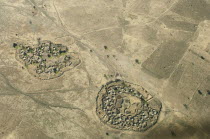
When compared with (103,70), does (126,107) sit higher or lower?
lower

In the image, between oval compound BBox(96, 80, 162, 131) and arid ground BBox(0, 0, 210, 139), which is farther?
oval compound BBox(96, 80, 162, 131)

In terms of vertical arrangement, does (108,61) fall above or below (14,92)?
above

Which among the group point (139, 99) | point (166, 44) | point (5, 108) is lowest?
point (5, 108)

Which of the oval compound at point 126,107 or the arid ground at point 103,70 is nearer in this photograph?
the arid ground at point 103,70

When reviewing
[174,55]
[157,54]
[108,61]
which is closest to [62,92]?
[108,61]

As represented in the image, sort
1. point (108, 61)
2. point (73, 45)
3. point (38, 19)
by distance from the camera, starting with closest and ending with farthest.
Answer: point (108, 61) → point (73, 45) → point (38, 19)

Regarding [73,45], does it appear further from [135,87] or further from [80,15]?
[135,87]

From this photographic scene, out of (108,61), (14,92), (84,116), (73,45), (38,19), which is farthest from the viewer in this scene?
(38,19)

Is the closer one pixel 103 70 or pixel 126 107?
pixel 126 107
